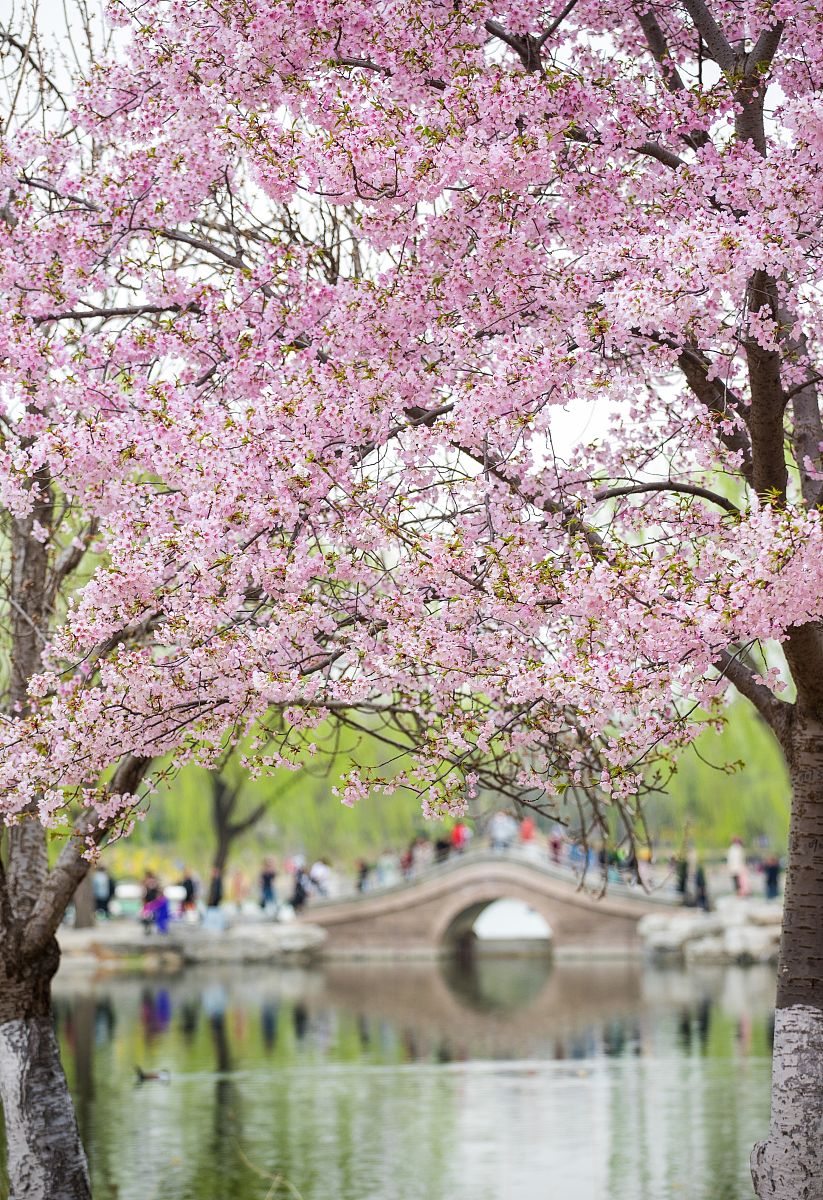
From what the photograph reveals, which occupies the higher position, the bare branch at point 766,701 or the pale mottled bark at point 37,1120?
the bare branch at point 766,701

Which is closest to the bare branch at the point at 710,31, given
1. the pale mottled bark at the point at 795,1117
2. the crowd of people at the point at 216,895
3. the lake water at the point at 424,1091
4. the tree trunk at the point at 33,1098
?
the pale mottled bark at the point at 795,1117

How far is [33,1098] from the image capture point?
408 inches

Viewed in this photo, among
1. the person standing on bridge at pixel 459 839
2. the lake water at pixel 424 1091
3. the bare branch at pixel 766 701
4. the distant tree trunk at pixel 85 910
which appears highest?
the person standing on bridge at pixel 459 839

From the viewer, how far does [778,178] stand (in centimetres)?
743

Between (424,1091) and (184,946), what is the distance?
23.0m

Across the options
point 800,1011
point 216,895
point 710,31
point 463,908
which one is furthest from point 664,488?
point 463,908

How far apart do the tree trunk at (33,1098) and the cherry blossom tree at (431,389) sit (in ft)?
5.71

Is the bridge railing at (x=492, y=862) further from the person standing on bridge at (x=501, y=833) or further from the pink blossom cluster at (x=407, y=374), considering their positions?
the pink blossom cluster at (x=407, y=374)

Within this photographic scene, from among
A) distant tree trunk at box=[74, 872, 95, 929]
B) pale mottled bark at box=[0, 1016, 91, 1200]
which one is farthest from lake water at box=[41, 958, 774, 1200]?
distant tree trunk at box=[74, 872, 95, 929]

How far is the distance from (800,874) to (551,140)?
4.06m

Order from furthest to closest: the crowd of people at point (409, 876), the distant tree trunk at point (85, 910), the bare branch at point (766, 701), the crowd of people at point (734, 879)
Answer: the distant tree trunk at point (85, 910) → the crowd of people at point (409, 876) → the crowd of people at point (734, 879) → the bare branch at point (766, 701)

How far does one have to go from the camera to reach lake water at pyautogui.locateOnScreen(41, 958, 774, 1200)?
14.1 metres

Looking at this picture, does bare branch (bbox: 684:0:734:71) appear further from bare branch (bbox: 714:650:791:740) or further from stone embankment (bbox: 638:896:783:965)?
stone embankment (bbox: 638:896:783:965)

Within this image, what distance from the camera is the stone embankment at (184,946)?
3969cm
